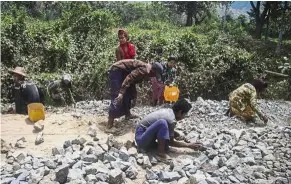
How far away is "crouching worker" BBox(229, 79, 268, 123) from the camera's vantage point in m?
6.98

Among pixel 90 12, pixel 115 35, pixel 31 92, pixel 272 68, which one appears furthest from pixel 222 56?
pixel 31 92

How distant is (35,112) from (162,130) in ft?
9.07

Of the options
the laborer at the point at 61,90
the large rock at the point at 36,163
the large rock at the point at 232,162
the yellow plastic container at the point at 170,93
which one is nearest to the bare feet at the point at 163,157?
the large rock at the point at 232,162

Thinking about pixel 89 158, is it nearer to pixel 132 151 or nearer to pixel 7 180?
pixel 132 151

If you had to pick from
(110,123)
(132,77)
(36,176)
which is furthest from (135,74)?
(36,176)

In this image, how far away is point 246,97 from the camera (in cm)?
713

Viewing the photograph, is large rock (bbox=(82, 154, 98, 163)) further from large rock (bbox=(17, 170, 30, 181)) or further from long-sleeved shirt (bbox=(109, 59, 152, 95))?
long-sleeved shirt (bbox=(109, 59, 152, 95))

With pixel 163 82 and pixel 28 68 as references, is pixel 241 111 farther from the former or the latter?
pixel 28 68

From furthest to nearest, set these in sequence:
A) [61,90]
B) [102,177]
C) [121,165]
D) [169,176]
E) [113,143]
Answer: [61,90], [113,143], [121,165], [169,176], [102,177]

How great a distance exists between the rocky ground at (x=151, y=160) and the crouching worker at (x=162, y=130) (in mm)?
145

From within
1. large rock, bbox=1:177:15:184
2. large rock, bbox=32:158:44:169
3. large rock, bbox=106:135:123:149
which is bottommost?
large rock, bbox=1:177:15:184

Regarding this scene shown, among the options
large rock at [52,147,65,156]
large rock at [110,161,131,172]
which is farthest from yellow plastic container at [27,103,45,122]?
large rock at [110,161,131,172]

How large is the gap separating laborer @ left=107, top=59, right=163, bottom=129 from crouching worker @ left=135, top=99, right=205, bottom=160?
83 centimetres

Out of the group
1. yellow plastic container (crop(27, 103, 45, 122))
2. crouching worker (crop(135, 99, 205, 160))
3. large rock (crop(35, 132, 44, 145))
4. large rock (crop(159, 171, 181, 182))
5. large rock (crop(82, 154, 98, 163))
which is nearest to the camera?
large rock (crop(159, 171, 181, 182))
